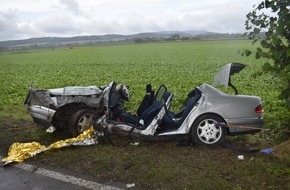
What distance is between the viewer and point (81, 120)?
645 centimetres

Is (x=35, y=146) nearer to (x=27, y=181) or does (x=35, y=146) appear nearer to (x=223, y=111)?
(x=27, y=181)

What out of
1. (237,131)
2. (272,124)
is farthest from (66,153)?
(272,124)

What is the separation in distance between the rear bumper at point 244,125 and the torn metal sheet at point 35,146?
236cm

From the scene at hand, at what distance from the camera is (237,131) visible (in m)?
5.73

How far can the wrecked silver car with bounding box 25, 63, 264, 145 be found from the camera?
5.66m

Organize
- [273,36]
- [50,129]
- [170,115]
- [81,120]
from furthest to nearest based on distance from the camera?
[81,120] → [50,129] → [170,115] → [273,36]

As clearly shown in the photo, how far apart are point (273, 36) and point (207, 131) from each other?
2007 mm

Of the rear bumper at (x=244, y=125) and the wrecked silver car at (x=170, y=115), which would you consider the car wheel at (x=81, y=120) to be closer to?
the wrecked silver car at (x=170, y=115)

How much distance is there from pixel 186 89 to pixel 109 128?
726cm

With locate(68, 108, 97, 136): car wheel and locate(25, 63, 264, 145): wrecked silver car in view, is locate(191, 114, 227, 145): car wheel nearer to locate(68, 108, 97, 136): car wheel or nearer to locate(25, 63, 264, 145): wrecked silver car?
locate(25, 63, 264, 145): wrecked silver car

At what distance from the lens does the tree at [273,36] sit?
14.1 ft

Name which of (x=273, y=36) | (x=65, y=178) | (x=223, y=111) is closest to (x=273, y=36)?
(x=273, y=36)

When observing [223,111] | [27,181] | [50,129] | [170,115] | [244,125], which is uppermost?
[223,111]

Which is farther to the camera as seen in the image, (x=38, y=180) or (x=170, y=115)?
(x=170, y=115)
